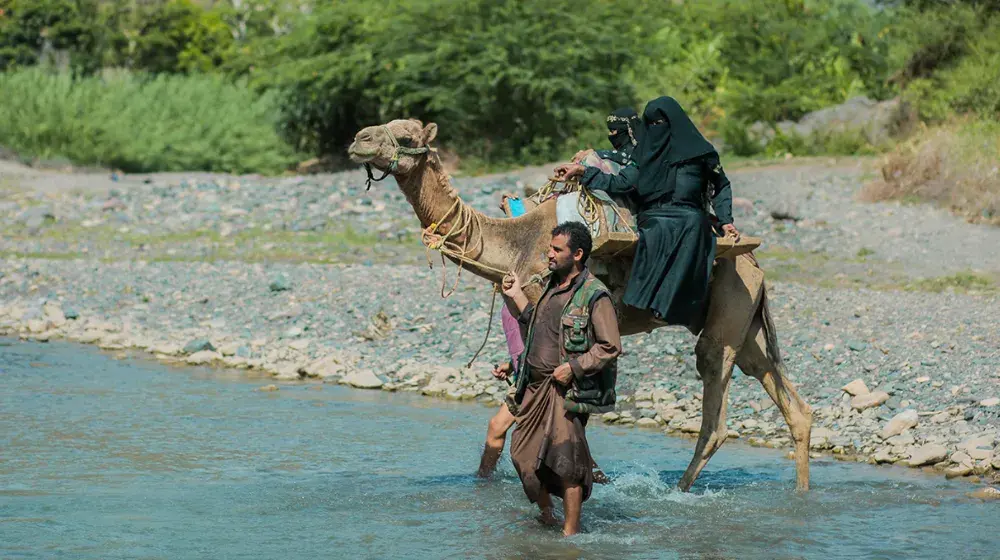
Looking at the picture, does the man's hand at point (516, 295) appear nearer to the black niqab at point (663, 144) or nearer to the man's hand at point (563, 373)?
the man's hand at point (563, 373)

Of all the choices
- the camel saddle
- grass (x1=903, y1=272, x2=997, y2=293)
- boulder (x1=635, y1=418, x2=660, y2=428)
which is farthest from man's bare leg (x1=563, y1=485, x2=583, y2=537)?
grass (x1=903, y1=272, x2=997, y2=293)

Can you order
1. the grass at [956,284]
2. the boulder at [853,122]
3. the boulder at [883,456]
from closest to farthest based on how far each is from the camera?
the boulder at [883,456] → the grass at [956,284] → the boulder at [853,122]

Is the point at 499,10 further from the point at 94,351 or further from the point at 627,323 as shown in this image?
the point at 627,323

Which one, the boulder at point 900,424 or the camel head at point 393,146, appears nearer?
the camel head at point 393,146

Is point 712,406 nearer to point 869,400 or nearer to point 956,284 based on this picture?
point 869,400

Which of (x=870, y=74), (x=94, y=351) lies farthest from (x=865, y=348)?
(x=870, y=74)

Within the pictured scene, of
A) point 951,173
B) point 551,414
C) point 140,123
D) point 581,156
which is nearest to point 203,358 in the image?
point 581,156

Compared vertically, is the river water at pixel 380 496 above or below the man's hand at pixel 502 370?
below

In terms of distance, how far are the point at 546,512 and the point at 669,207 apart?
1937mm

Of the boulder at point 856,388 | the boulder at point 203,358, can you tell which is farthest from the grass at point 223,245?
the boulder at point 856,388

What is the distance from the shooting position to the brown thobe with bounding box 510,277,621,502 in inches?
268

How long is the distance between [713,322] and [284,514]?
292 cm

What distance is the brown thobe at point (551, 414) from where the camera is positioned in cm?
681

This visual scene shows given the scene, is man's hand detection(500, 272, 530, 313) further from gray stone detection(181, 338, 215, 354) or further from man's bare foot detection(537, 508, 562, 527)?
gray stone detection(181, 338, 215, 354)
